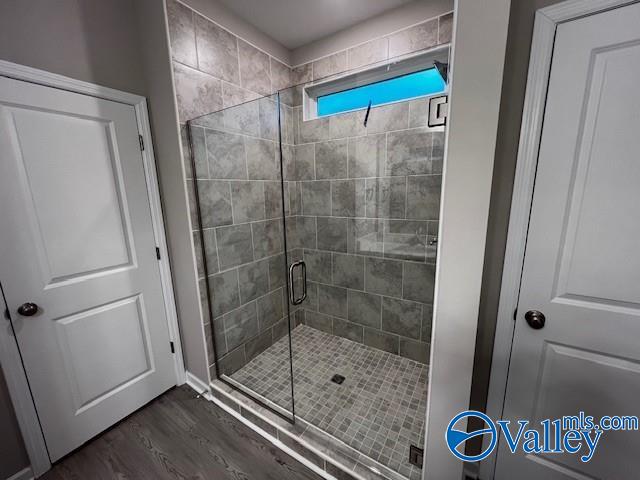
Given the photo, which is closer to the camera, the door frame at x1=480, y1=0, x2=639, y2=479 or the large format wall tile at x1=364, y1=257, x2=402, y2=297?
the door frame at x1=480, y1=0, x2=639, y2=479

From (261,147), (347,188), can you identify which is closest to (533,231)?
(347,188)

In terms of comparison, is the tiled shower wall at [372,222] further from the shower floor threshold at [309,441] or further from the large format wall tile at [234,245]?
the shower floor threshold at [309,441]

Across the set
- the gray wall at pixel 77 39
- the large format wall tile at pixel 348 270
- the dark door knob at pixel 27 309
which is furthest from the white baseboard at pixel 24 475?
the large format wall tile at pixel 348 270

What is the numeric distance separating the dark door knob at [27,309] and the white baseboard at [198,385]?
109 cm

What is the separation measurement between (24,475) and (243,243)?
5.59 feet

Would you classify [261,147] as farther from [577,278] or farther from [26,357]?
[577,278]

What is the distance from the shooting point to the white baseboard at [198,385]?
6.10 ft

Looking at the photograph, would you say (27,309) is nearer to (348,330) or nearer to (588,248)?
(348,330)

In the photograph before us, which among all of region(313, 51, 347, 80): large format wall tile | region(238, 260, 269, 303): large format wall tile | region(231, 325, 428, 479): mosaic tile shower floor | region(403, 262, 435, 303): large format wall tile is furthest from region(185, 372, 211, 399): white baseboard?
region(313, 51, 347, 80): large format wall tile

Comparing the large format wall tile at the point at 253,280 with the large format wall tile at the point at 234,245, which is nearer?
the large format wall tile at the point at 234,245

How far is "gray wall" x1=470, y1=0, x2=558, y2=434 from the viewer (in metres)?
0.91

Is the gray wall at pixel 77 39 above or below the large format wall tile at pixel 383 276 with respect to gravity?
above

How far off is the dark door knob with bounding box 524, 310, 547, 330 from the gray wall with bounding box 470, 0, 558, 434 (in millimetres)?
114

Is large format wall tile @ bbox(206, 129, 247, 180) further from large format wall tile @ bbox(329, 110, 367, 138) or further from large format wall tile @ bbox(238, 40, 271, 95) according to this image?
large format wall tile @ bbox(329, 110, 367, 138)
